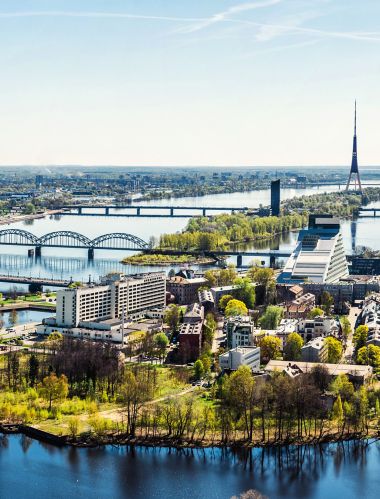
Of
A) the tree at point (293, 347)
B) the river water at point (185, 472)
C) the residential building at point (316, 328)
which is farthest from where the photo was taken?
the residential building at point (316, 328)

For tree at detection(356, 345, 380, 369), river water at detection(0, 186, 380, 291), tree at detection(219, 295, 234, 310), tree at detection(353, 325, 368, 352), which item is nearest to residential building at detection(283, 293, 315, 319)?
tree at detection(219, 295, 234, 310)

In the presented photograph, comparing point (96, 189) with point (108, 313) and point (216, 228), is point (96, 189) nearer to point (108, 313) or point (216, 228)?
point (216, 228)

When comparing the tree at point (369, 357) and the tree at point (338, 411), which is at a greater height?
the tree at point (369, 357)

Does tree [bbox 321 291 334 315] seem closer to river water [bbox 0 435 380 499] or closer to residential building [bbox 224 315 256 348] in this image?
residential building [bbox 224 315 256 348]

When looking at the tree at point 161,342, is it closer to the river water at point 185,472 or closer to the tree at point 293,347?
the tree at point 293,347

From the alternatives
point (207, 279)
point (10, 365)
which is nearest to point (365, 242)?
point (207, 279)

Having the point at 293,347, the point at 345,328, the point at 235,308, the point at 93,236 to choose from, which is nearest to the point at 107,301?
the point at 235,308

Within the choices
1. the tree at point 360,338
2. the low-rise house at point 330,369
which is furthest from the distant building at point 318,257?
the low-rise house at point 330,369
